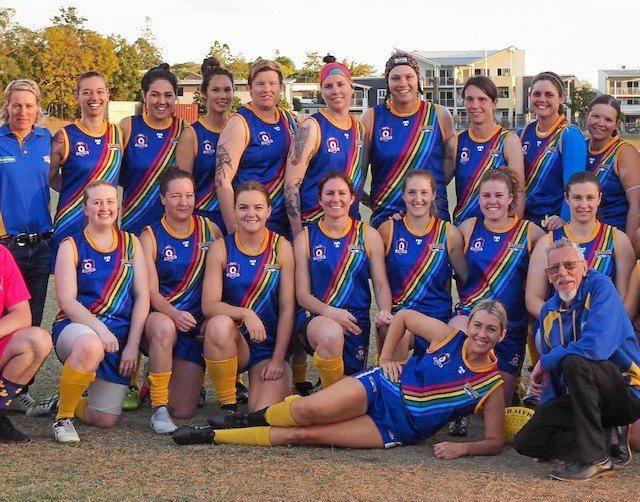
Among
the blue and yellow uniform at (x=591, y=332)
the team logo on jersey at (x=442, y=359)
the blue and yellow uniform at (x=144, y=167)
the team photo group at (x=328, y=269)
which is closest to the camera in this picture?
the blue and yellow uniform at (x=591, y=332)

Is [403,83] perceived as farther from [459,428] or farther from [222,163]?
[459,428]

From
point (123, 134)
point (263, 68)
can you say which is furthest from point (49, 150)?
point (263, 68)

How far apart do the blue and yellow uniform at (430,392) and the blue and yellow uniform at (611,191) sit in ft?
5.62

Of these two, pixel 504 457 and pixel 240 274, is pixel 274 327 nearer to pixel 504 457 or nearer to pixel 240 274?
pixel 240 274

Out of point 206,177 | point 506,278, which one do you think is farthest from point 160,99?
point 506,278

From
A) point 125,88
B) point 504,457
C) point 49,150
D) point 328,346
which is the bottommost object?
point 504,457

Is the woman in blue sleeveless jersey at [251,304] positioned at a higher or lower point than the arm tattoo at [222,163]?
lower

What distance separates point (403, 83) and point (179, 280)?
1.96 metres

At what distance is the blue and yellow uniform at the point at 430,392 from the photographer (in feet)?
16.8

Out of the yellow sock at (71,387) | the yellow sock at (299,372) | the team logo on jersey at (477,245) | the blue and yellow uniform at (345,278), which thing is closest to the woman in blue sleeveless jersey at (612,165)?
the team logo on jersey at (477,245)

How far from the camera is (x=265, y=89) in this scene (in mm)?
6402

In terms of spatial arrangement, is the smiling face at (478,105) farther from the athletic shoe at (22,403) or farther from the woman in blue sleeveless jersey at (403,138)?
the athletic shoe at (22,403)

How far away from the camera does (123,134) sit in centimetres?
666

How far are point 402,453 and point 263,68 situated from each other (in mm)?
2720
